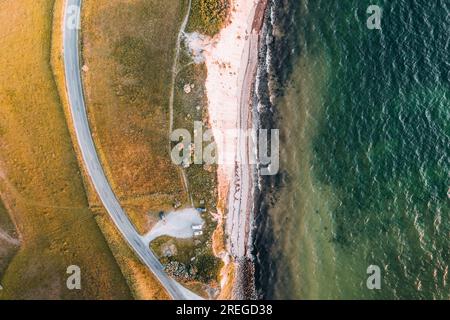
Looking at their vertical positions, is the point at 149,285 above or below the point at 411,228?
below

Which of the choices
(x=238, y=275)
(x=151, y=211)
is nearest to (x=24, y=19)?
(x=151, y=211)

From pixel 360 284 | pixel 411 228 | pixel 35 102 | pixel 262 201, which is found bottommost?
pixel 360 284

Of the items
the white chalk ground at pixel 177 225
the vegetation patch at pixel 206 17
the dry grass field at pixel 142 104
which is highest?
the vegetation patch at pixel 206 17

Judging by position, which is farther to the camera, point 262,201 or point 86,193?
point 262,201

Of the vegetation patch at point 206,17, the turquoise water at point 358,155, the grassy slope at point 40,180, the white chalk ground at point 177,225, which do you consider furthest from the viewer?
the vegetation patch at point 206,17

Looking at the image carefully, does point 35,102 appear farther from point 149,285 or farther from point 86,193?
point 149,285

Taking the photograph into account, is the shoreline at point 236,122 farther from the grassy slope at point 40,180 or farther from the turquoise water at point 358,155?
the grassy slope at point 40,180

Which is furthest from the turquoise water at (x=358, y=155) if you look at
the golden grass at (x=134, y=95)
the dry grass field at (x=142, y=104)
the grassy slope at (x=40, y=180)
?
the grassy slope at (x=40, y=180)
